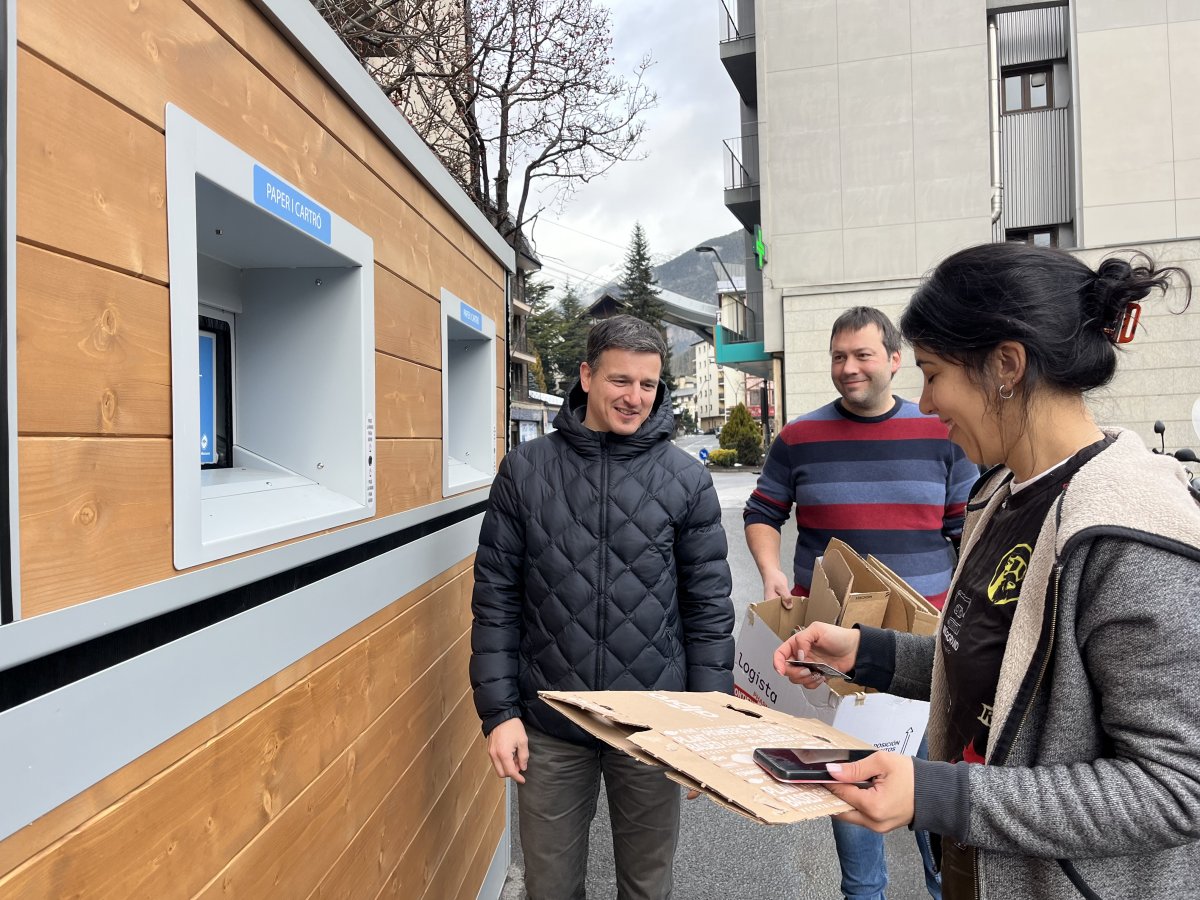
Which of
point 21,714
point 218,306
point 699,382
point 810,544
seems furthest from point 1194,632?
point 699,382

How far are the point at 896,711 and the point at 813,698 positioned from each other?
25 cm

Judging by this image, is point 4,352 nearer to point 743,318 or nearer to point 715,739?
point 715,739

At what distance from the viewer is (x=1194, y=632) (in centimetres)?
108

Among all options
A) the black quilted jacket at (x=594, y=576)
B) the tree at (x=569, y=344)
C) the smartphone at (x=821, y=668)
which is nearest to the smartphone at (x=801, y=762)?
the smartphone at (x=821, y=668)

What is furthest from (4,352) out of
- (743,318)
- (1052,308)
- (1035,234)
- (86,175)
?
(743,318)

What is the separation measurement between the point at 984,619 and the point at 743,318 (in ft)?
71.4

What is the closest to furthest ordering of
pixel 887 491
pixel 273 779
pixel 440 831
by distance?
pixel 273 779, pixel 440 831, pixel 887 491

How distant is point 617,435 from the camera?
2.37 meters

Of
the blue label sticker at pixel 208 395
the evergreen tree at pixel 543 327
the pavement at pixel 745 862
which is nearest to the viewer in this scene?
the blue label sticker at pixel 208 395

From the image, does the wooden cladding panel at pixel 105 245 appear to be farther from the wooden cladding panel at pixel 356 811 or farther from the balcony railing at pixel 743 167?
the balcony railing at pixel 743 167

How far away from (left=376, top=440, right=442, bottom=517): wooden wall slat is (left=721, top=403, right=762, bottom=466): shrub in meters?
33.5

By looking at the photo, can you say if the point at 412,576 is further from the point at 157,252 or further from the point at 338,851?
the point at 157,252

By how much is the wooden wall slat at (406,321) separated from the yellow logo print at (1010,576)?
4.83 ft

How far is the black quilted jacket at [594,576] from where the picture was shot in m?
2.27
